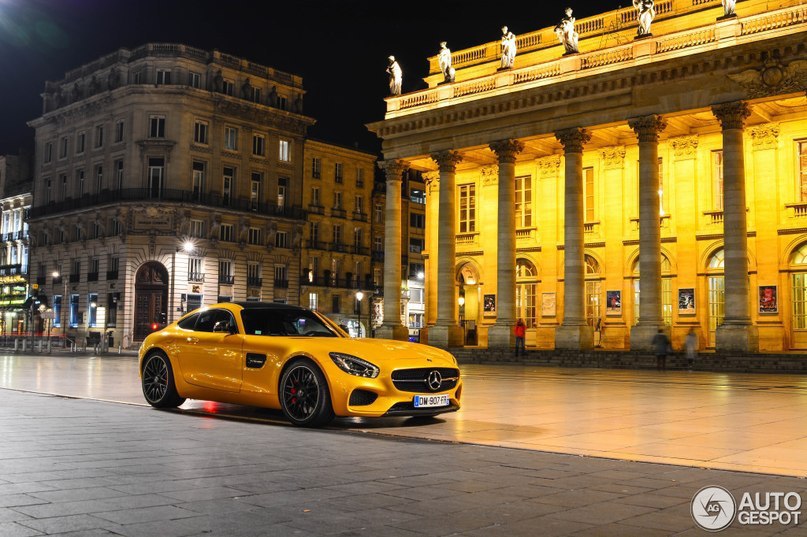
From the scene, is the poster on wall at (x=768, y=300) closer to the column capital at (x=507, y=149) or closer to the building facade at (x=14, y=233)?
the column capital at (x=507, y=149)

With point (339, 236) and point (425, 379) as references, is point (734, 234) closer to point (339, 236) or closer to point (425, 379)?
point (425, 379)

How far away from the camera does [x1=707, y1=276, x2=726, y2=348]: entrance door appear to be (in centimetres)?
3609

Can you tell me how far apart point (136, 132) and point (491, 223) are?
32.0 m

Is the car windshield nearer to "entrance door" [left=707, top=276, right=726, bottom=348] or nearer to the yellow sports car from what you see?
the yellow sports car

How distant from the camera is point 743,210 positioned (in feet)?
104

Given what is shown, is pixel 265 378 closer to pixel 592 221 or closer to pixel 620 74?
pixel 620 74

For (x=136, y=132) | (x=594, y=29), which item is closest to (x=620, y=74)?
(x=594, y=29)

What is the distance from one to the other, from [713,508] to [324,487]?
2.90 meters

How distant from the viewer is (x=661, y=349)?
30312mm

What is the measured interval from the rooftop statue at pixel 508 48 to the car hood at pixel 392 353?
30629 mm

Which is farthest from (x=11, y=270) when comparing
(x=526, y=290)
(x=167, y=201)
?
(x=526, y=290)

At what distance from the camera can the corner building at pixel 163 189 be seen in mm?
61531

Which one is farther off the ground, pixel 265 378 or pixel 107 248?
pixel 107 248

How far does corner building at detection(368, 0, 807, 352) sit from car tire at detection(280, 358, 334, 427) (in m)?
24.5
